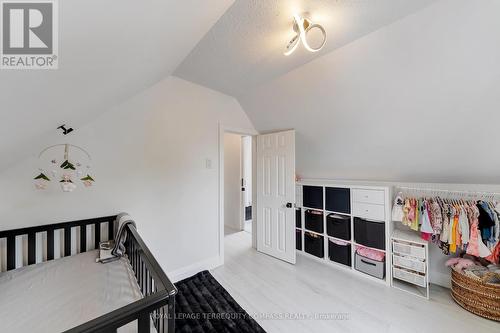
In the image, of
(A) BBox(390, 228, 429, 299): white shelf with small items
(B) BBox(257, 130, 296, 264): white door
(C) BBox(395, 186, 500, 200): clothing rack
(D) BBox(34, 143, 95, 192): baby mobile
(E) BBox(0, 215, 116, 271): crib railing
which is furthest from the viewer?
(B) BBox(257, 130, 296, 264): white door

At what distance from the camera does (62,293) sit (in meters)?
1.21

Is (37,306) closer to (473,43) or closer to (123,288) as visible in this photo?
(123,288)

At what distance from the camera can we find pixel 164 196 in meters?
2.30

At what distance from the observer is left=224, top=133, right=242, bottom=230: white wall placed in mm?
4320

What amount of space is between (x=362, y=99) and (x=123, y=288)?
8.55 ft

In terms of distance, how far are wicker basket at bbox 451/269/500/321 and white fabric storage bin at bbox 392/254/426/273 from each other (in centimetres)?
28

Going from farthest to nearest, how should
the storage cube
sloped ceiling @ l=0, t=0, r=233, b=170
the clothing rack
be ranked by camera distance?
the storage cube
the clothing rack
sloped ceiling @ l=0, t=0, r=233, b=170

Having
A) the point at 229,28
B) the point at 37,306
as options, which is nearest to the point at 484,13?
the point at 229,28

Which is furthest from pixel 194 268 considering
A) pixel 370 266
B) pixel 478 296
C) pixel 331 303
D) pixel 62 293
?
pixel 478 296

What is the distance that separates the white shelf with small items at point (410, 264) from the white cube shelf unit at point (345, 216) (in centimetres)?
8

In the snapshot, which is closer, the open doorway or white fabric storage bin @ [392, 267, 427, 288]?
white fabric storage bin @ [392, 267, 427, 288]

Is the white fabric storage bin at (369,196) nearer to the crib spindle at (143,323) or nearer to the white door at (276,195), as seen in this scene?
the white door at (276,195)

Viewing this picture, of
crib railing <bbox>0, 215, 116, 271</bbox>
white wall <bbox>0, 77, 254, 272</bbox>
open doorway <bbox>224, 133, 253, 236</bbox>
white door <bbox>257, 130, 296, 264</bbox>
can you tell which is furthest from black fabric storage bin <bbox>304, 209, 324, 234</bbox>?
crib railing <bbox>0, 215, 116, 271</bbox>

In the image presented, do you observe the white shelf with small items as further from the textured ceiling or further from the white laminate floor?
the textured ceiling
